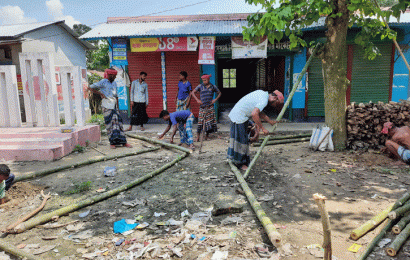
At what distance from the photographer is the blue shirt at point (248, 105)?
485 cm

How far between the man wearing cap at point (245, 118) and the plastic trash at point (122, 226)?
2577 millimetres

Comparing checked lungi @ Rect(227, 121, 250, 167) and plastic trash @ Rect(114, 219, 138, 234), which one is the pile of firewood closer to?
checked lungi @ Rect(227, 121, 250, 167)

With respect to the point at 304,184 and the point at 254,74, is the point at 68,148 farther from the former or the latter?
the point at 254,74

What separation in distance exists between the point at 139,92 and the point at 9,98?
3.58m

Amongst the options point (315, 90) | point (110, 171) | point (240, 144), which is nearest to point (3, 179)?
point (110, 171)

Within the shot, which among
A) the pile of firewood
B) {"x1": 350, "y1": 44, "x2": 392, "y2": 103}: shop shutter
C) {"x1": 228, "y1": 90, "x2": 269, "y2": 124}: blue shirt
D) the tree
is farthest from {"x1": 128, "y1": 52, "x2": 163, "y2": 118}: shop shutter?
{"x1": 350, "y1": 44, "x2": 392, "y2": 103}: shop shutter

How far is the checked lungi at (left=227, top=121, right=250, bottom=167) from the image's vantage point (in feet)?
17.2

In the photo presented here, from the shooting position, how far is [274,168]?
5.53m

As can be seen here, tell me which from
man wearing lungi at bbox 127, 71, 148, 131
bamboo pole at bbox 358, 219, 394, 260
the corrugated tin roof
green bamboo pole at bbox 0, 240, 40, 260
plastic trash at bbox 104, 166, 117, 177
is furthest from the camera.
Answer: the corrugated tin roof

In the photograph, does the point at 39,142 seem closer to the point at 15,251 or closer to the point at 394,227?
the point at 15,251

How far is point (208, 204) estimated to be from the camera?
156 inches

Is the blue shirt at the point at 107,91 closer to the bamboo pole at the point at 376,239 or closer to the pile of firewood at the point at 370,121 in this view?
the pile of firewood at the point at 370,121

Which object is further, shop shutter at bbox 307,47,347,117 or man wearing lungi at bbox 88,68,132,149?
shop shutter at bbox 307,47,347,117

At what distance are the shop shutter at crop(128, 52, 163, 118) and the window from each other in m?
10.3
